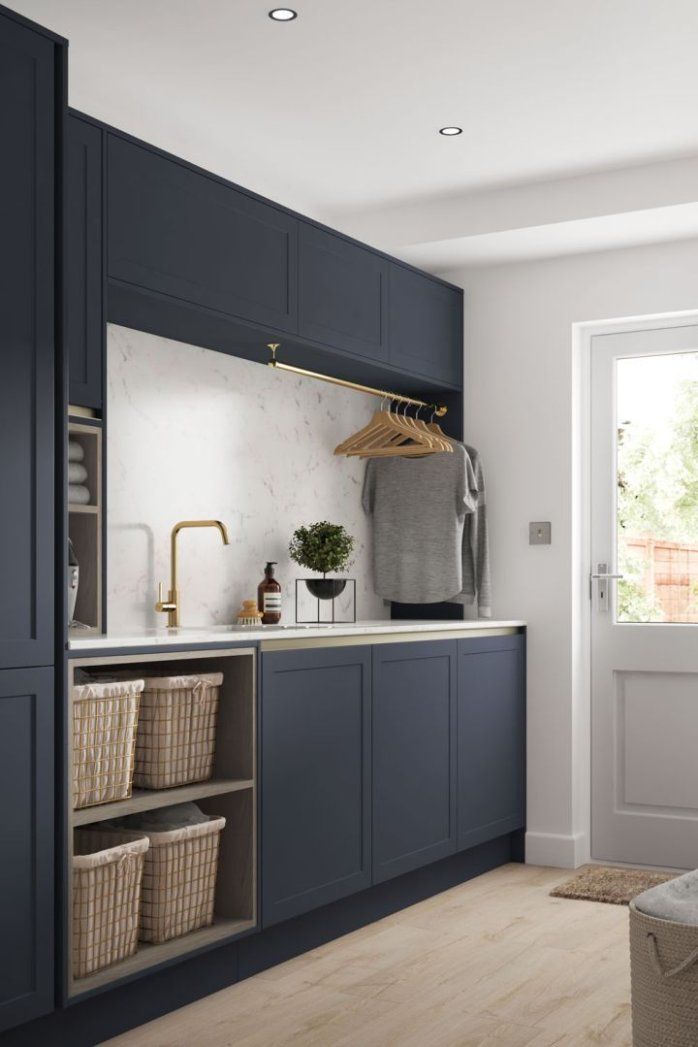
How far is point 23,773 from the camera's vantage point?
8.36 feet

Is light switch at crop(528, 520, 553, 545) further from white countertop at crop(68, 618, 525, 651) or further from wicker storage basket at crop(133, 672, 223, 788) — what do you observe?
wicker storage basket at crop(133, 672, 223, 788)

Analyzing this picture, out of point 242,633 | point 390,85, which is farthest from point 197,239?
point 242,633

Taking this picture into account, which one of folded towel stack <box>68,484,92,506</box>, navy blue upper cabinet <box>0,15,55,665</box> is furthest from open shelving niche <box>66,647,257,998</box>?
navy blue upper cabinet <box>0,15,55,665</box>

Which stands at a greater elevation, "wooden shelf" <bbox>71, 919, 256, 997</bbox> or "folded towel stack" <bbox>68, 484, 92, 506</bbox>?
"folded towel stack" <bbox>68, 484, 92, 506</bbox>

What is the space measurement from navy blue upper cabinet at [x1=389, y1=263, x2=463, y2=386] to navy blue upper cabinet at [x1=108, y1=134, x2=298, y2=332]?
2.39 ft

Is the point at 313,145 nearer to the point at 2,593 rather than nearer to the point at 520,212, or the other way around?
the point at 520,212

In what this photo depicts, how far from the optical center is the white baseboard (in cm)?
472

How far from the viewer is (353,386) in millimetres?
4328

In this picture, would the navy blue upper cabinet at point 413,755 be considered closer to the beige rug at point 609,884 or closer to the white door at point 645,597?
the beige rug at point 609,884

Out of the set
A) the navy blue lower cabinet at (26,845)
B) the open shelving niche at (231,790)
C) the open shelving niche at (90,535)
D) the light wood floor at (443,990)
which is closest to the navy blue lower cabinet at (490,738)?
the light wood floor at (443,990)

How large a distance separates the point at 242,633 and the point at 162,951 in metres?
0.84

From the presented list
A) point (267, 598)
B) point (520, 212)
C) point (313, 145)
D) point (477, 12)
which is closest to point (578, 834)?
point (267, 598)

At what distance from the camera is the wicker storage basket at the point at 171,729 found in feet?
10.1

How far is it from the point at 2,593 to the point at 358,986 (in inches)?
60.0
